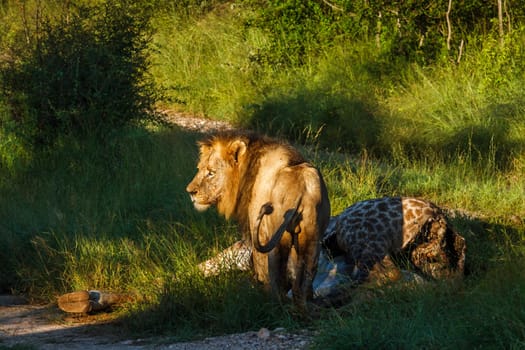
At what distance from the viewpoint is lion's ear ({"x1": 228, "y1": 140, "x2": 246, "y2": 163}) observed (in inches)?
235

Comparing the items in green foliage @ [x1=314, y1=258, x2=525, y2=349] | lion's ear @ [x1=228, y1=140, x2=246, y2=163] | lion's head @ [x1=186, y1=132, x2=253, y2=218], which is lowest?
green foliage @ [x1=314, y1=258, x2=525, y2=349]

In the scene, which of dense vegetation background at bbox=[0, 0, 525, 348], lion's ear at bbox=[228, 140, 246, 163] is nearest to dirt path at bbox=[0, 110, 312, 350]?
dense vegetation background at bbox=[0, 0, 525, 348]

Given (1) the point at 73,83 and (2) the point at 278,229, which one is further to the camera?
(1) the point at 73,83

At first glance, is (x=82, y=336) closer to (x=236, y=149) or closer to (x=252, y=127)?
(x=236, y=149)

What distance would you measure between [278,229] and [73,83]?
5.83 metres

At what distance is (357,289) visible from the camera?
5.98 metres

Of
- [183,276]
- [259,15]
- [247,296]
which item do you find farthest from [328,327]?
[259,15]

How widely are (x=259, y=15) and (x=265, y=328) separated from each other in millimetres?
10200

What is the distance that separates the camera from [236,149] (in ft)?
19.6

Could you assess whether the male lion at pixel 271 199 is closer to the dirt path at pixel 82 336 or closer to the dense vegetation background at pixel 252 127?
the dense vegetation background at pixel 252 127

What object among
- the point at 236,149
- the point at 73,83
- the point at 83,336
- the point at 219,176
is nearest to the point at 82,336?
the point at 83,336

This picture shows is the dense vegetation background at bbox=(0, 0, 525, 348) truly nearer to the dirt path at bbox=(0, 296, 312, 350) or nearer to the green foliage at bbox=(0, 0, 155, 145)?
the green foliage at bbox=(0, 0, 155, 145)

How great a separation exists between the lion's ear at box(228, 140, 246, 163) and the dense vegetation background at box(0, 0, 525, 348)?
2.68 feet

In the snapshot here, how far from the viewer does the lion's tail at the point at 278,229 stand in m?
5.27
